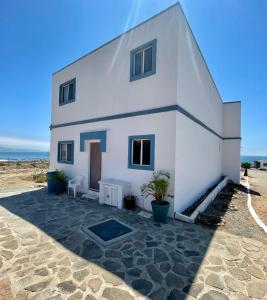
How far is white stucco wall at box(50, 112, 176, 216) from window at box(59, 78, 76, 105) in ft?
5.85

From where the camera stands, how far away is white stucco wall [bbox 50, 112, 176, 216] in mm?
6242

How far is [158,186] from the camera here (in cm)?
584

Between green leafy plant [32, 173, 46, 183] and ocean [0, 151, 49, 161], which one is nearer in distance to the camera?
green leafy plant [32, 173, 46, 183]

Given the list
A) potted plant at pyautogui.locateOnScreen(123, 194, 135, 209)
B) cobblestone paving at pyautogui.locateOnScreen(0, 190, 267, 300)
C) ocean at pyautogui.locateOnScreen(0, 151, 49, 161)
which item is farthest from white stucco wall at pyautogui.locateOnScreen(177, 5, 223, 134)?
ocean at pyautogui.locateOnScreen(0, 151, 49, 161)

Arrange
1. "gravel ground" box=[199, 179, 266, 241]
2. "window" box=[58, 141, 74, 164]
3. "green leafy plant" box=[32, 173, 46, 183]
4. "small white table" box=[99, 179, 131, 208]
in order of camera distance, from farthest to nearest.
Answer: "green leafy plant" box=[32, 173, 46, 183]
"window" box=[58, 141, 74, 164]
"small white table" box=[99, 179, 131, 208]
"gravel ground" box=[199, 179, 266, 241]

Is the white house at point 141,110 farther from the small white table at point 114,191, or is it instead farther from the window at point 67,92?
the small white table at point 114,191

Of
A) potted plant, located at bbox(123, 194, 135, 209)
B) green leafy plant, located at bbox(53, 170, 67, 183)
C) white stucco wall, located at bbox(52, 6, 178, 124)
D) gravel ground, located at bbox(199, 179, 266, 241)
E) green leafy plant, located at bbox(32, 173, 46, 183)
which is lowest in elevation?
gravel ground, located at bbox(199, 179, 266, 241)

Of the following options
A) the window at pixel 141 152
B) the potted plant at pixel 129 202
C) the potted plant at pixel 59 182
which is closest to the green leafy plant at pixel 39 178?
the potted plant at pixel 59 182

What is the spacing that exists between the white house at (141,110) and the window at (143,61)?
0.03 metres

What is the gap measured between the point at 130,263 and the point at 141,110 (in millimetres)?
5048

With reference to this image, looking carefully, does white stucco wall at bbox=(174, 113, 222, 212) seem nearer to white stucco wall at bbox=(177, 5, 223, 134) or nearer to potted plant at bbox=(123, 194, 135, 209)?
white stucco wall at bbox=(177, 5, 223, 134)

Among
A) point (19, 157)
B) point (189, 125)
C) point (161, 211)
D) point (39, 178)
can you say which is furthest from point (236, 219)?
point (19, 157)

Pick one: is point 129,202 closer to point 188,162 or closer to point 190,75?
point 188,162

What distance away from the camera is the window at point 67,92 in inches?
402
